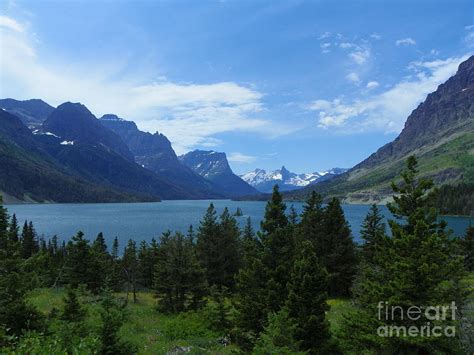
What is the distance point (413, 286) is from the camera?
16844 millimetres

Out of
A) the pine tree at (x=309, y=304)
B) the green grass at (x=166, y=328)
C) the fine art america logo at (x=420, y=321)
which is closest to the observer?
the fine art america logo at (x=420, y=321)

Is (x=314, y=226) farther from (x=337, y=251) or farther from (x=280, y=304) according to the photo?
(x=280, y=304)

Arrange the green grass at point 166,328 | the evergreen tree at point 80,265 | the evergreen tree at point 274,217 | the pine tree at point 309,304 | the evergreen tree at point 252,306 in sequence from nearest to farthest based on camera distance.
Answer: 1. the pine tree at point 309,304
2. the evergreen tree at point 252,306
3. the evergreen tree at point 274,217
4. the green grass at point 166,328
5. the evergreen tree at point 80,265

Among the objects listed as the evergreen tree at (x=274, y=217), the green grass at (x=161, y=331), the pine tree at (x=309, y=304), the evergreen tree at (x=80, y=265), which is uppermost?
the evergreen tree at (x=274, y=217)

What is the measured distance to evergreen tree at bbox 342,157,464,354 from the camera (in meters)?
16.8

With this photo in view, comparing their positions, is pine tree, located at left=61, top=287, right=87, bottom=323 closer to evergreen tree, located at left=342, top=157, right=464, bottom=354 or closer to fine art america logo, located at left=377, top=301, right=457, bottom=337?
evergreen tree, located at left=342, top=157, right=464, bottom=354

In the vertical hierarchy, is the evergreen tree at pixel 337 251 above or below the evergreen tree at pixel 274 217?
below

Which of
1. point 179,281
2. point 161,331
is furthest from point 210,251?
point 161,331

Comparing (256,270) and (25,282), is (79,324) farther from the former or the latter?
(256,270)

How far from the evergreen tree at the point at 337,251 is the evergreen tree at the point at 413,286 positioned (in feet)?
81.1

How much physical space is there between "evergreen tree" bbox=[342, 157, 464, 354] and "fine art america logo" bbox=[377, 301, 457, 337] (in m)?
0.05

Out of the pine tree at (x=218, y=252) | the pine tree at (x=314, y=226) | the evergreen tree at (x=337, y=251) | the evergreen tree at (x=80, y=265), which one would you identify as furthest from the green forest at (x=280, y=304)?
the pine tree at (x=218, y=252)

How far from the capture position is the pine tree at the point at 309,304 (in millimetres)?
19531

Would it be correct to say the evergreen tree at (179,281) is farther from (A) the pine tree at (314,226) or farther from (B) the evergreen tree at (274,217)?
(B) the evergreen tree at (274,217)
